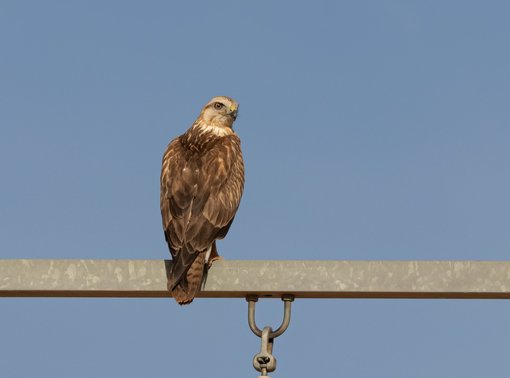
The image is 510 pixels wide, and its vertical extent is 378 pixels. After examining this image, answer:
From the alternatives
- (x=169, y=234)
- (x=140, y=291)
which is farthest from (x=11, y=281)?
(x=169, y=234)

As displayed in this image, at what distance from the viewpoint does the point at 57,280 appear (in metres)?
5.01

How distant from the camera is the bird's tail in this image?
19.6ft

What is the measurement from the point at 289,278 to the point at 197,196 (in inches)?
124

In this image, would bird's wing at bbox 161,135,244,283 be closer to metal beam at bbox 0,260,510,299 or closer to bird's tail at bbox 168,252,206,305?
bird's tail at bbox 168,252,206,305

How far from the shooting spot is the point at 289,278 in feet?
16.4

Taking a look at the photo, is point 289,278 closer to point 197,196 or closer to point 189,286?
Answer: point 189,286

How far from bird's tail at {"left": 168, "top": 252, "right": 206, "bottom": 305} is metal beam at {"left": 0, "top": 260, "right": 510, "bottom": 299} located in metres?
0.83

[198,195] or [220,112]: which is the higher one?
[220,112]

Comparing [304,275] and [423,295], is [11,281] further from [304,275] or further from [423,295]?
[423,295]
